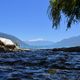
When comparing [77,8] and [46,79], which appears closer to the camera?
[46,79]

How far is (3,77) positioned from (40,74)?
816 millimetres

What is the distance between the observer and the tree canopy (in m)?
28.0

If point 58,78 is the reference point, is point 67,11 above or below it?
above

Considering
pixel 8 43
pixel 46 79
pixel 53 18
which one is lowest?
pixel 46 79

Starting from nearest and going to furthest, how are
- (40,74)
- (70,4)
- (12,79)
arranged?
(12,79) < (40,74) < (70,4)

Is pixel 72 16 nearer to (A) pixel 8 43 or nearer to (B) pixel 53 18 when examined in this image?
(B) pixel 53 18

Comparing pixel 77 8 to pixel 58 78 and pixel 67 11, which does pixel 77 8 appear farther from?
pixel 58 78

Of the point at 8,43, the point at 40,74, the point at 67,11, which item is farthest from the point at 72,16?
the point at 40,74

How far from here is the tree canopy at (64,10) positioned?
1102 inches

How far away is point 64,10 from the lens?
28781mm

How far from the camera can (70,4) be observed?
91.2ft

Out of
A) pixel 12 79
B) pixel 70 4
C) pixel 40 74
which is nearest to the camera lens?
pixel 12 79

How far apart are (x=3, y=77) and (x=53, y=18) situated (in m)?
22.3

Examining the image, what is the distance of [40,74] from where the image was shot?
684 cm
